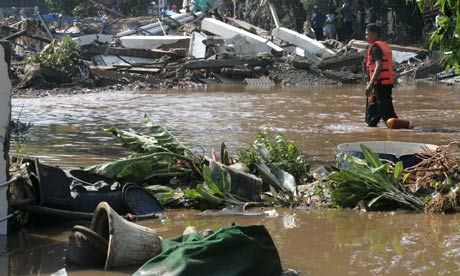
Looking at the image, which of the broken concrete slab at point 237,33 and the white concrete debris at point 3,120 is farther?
the broken concrete slab at point 237,33

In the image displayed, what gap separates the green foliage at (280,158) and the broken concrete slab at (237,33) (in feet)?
59.7

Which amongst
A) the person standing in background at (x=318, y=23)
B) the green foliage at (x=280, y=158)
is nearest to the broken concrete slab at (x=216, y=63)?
the person standing in background at (x=318, y=23)

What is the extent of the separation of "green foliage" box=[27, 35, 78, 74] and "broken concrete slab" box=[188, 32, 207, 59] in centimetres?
440

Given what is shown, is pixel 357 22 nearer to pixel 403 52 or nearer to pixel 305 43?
pixel 305 43

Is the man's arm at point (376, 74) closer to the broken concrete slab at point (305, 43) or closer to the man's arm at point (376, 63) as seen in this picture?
the man's arm at point (376, 63)

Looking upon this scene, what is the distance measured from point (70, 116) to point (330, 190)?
28.9 ft

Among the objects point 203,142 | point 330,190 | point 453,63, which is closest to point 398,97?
point 203,142

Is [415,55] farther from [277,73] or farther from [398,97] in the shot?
[398,97]

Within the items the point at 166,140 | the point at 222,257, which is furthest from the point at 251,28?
the point at 222,257

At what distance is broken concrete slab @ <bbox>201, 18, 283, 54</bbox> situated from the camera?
2594 cm

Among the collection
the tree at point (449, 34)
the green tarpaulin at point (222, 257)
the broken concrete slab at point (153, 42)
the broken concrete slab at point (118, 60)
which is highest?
the tree at point (449, 34)

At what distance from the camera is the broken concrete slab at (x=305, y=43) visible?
26273mm

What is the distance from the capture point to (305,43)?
89.2 feet

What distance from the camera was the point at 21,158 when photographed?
709 cm
